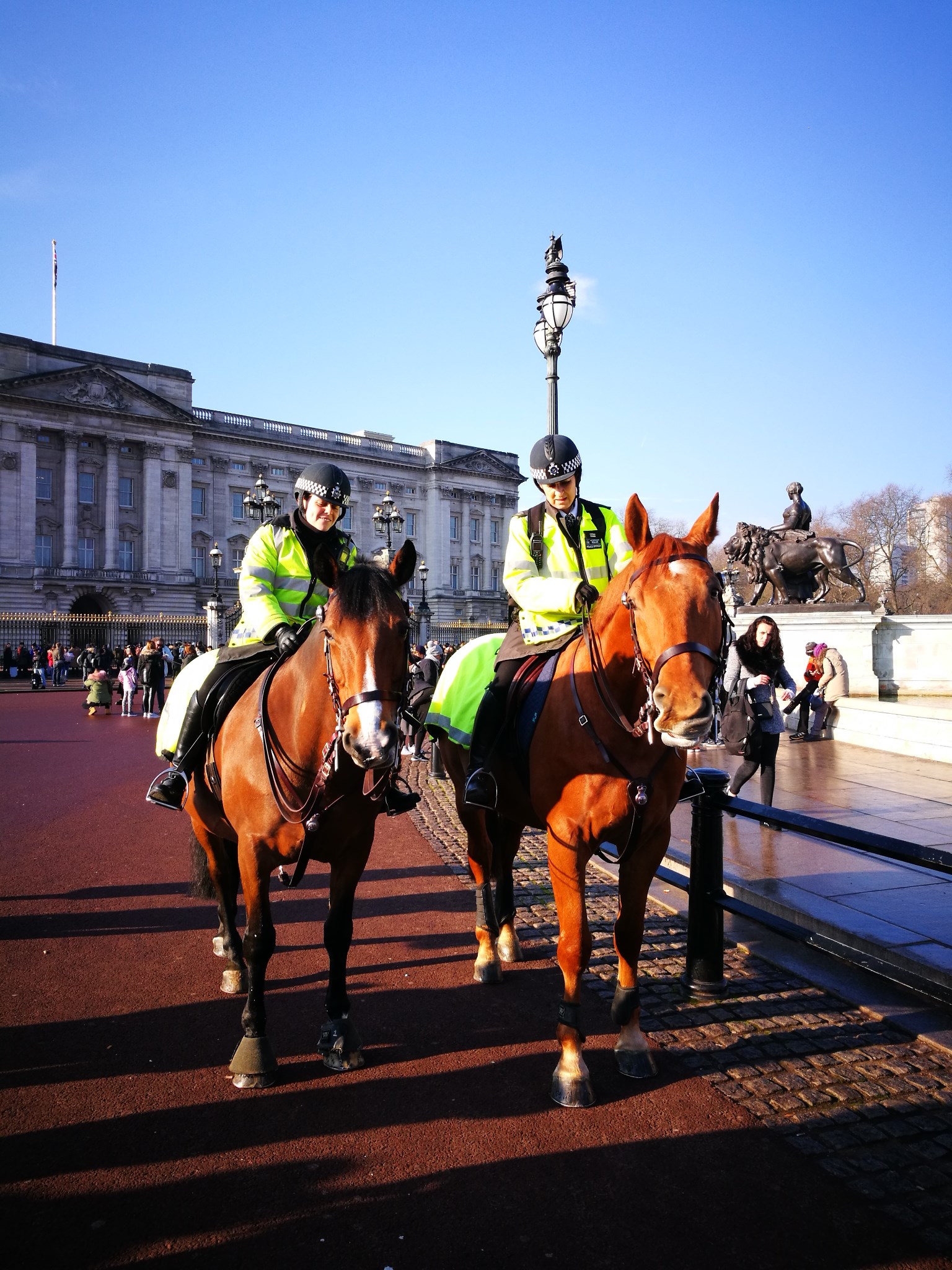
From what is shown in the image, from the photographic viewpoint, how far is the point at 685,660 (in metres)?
2.91

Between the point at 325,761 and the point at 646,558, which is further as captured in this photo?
the point at 325,761

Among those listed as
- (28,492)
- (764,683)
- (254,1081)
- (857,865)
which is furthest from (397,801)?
(28,492)

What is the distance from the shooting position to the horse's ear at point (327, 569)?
3.43m

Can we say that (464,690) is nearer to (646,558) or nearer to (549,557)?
(549,557)

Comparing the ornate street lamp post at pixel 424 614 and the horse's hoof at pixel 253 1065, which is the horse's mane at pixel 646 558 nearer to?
the horse's hoof at pixel 253 1065

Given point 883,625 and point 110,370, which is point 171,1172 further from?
point 110,370

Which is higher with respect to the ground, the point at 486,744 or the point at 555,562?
the point at 555,562

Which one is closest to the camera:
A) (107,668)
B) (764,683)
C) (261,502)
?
(764,683)

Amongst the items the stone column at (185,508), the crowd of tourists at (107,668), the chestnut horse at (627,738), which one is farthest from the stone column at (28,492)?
the chestnut horse at (627,738)

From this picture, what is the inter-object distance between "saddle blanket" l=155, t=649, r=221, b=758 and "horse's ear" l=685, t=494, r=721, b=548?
2.77 metres

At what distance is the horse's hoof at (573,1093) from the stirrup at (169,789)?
2.66m

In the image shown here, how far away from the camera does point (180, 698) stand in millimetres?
5133

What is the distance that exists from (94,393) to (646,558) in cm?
6790

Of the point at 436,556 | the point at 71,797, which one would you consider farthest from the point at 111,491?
the point at 71,797
